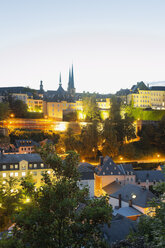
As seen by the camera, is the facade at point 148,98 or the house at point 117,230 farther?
the facade at point 148,98

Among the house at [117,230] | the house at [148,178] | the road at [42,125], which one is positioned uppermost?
the road at [42,125]

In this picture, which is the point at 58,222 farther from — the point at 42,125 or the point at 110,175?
the point at 42,125

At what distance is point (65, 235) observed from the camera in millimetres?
8938

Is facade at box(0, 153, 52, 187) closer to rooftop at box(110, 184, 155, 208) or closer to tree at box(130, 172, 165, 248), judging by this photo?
rooftop at box(110, 184, 155, 208)

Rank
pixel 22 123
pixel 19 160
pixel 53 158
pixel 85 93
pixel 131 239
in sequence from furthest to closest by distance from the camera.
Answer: pixel 85 93, pixel 22 123, pixel 19 160, pixel 131 239, pixel 53 158

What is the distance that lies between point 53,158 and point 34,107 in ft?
267

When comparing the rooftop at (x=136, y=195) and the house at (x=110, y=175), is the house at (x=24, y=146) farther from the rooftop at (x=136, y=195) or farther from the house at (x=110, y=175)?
the rooftop at (x=136, y=195)

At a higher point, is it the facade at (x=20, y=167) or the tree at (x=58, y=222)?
the tree at (x=58, y=222)

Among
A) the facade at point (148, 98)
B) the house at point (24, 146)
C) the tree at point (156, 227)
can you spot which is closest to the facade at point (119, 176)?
the house at point (24, 146)

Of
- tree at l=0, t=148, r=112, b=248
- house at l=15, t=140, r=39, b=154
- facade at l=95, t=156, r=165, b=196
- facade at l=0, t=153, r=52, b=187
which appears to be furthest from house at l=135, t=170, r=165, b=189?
tree at l=0, t=148, r=112, b=248

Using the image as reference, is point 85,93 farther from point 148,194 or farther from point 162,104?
point 148,194

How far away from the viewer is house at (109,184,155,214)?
30.1m

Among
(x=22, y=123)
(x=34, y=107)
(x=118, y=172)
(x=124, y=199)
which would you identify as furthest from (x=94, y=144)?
(x=34, y=107)

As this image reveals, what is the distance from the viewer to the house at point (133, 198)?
1186 inches
